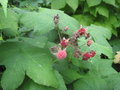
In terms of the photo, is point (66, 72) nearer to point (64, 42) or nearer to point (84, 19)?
point (64, 42)

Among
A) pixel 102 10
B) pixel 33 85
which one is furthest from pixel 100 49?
pixel 102 10

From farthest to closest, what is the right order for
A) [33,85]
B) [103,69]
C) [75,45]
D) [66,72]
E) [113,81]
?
[103,69], [113,81], [66,72], [75,45], [33,85]

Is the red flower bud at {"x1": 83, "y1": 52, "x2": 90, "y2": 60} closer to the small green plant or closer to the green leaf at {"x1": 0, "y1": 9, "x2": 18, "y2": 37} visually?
the small green plant

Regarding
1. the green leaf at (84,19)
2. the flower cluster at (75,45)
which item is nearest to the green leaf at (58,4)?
the green leaf at (84,19)

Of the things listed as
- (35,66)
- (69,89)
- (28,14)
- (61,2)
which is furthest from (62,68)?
(61,2)

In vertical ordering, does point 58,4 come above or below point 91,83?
below

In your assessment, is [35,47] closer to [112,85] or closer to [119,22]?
[112,85]

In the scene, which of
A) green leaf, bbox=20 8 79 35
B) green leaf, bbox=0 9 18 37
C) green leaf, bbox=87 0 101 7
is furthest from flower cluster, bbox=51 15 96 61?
green leaf, bbox=87 0 101 7
